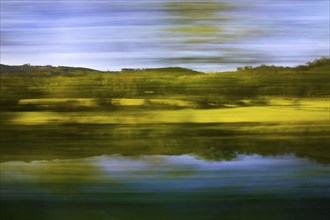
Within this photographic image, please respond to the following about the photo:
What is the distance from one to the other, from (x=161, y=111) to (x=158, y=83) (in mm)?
116

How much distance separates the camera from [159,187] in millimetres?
1969

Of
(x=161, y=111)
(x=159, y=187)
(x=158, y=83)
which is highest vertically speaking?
(x=158, y=83)

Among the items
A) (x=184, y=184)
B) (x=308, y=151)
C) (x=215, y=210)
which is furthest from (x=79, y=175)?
(x=308, y=151)

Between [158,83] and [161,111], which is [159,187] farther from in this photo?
[158,83]

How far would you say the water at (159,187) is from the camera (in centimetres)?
195

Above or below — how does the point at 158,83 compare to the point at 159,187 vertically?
above

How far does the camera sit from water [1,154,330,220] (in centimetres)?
195

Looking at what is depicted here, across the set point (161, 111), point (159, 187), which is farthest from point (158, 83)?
point (159, 187)

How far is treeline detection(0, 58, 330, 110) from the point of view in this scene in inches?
75.2

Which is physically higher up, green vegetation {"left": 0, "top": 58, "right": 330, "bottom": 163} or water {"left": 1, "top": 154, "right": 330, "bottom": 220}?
green vegetation {"left": 0, "top": 58, "right": 330, "bottom": 163}

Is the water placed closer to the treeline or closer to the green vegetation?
the green vegetation

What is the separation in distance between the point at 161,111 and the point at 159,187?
12.5 inches

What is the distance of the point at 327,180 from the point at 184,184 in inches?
24.0

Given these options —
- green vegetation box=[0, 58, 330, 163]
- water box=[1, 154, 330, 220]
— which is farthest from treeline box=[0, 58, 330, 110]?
water box=[1, 154, 330, 220]
